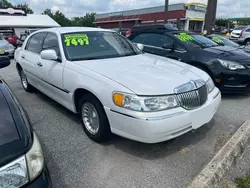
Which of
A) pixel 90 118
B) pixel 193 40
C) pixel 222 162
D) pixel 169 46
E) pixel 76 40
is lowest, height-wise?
pixel 222 162

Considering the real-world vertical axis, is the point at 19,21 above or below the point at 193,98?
above

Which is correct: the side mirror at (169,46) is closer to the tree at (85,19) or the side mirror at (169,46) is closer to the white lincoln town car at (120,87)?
the white lincoln town car at (120,87)

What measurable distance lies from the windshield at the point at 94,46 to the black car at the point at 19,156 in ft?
6.39

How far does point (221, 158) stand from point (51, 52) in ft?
9.03

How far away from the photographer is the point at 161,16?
4538 cm

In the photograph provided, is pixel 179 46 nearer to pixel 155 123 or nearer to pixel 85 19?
pixel 155 123

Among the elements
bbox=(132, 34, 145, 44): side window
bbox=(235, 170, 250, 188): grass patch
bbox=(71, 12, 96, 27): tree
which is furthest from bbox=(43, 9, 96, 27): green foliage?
bbox=(235, 170, 250, 188): grass patch

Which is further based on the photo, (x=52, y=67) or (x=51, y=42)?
(x=51, y=42)

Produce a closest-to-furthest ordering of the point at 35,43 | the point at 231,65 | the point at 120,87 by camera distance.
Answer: the point at 120,87 → the point at 35,43 → the point at 231,65

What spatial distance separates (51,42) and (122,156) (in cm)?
243

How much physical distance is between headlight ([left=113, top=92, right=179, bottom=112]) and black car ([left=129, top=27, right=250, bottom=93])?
8.96 ft

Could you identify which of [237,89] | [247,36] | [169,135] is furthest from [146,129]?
[247,36]

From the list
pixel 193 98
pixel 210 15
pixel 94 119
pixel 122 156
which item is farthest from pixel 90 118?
pixel 210 15

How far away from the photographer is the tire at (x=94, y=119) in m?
2.85
